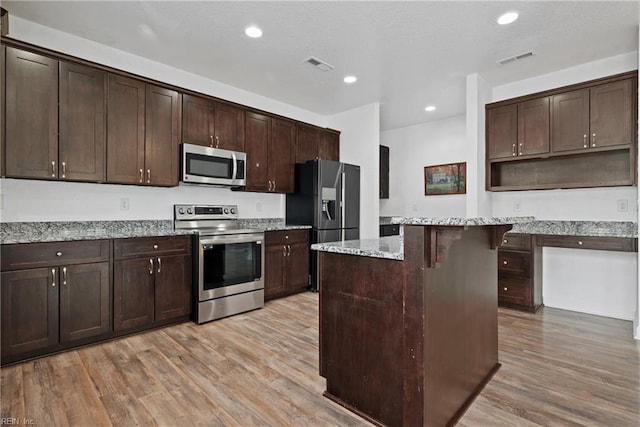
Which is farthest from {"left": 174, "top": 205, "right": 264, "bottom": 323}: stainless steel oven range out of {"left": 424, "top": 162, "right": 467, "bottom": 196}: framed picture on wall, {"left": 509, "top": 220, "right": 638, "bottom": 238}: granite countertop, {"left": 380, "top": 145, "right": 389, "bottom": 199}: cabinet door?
{"left": 424, "top": 162, "right": 467, "bottom": 196}: framed picture on wall

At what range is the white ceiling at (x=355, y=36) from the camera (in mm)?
2488

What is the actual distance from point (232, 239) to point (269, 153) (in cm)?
143

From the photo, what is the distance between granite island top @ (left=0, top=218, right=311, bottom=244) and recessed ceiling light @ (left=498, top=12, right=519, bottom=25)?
340 centimetres

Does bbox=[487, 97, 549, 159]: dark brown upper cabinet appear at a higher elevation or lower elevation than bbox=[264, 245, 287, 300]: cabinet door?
higher

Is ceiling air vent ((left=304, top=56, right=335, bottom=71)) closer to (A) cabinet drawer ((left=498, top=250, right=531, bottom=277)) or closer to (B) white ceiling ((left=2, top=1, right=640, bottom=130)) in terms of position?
(B) white ceiling ((left=2, top=1, right=640, bottom=130))

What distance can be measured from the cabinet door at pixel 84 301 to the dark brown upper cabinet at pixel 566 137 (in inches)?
168

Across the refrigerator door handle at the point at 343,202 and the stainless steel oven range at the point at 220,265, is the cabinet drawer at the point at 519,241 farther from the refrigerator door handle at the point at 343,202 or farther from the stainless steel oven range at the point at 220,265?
the stainless steel oven range at the point at 220,265

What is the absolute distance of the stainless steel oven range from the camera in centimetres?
322

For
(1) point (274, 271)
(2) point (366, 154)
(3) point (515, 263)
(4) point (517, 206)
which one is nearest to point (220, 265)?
(1) point (274, 271)

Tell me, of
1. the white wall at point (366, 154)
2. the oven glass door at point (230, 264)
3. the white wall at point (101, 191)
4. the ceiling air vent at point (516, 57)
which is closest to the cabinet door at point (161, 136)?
the white wall at point (101, 191)

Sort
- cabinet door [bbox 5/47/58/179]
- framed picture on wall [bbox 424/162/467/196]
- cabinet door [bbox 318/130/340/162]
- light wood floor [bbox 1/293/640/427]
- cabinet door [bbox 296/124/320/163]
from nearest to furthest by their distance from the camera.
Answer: light wood floor [bbox 1/293/640/427] → cabinet door [bbox 5/47/58/179] → cabinet door [bbox 296/124/320/163] → cabinet door [bbox 318/130/340/162] → framed picture on wall [bbox 424/162/467/196]

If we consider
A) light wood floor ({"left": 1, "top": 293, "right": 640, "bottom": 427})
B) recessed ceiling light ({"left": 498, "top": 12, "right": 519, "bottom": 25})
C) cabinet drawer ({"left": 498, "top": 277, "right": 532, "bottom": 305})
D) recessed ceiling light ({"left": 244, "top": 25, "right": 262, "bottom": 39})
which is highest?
recessed ceiling light ({"left": 244, "top": 25, "right": 262, "bottom": 39})

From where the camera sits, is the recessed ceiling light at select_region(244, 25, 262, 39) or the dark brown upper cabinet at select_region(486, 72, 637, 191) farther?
the dark brown upper cabinet at select_region(486, 72, 637, 191)

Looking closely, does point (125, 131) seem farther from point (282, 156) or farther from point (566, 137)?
point (566, 137)
